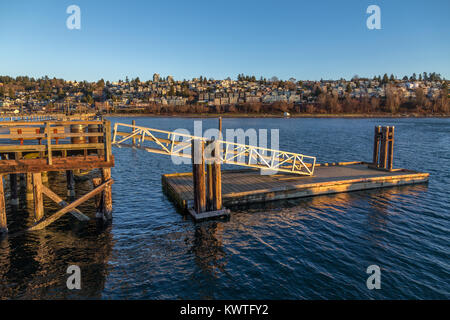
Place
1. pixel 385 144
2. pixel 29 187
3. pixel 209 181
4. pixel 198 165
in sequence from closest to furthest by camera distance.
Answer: pixel 198 165
pixel 209 181
pixel 29 187
pixel 385 144

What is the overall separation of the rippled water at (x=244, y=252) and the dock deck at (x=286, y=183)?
0.79m

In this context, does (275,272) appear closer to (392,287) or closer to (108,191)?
(392,287)

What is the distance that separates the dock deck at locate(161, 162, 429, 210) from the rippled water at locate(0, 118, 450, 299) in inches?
31.1

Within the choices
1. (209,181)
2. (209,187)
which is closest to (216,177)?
(209,181)

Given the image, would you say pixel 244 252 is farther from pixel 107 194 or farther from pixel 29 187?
pixel 29 187

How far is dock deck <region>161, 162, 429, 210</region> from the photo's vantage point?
Result: 58.7 ft

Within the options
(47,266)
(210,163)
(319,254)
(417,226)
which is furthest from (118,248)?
(417,226)

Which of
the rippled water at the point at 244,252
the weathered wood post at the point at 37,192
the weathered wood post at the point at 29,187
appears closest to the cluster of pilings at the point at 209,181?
the rippled water at the point at 244,252

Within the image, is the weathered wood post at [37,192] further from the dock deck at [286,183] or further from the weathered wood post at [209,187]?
the weathered wood post at [209,187]

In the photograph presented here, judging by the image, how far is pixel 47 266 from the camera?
10.9 meters

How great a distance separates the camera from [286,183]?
65.7ft

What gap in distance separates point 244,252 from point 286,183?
845 centimetres

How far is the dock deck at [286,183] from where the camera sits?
17906 mm
